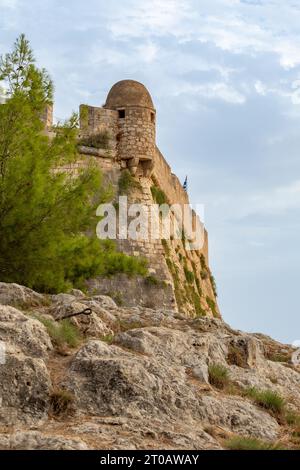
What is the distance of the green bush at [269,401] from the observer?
7.39m

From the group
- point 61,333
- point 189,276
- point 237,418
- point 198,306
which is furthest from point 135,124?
point 237,418

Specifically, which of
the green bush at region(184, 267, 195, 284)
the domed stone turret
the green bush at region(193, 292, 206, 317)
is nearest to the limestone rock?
the domed stone turret

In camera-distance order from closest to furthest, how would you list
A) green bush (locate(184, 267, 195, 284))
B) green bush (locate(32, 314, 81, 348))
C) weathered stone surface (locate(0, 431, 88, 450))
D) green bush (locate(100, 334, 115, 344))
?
1. weathered stone surface (locate(0, 431, 88, 450))
2. green bush (locate(32, 314, 81, 348))
3. green bush (locate(100, 334, 115, 344))
4. green bush (locate(184, 267, 195, 284))

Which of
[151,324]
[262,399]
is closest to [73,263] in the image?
[151,324]

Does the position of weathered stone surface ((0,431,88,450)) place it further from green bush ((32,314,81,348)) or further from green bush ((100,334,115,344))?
green bush ((100,334,115,344))

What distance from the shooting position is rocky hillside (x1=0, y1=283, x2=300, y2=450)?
573cm

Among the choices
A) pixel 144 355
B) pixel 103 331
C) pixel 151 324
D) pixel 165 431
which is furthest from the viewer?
pixel 151 324

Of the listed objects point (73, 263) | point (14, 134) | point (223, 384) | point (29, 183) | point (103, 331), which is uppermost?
point (14, 134)

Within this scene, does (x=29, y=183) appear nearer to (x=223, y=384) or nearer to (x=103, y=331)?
(x=103, y=331)

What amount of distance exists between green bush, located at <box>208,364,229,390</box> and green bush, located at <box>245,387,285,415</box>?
231mm

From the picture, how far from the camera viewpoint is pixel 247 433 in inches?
258

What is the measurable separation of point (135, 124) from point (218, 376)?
50.9 feet

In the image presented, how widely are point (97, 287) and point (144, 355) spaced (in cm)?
1383

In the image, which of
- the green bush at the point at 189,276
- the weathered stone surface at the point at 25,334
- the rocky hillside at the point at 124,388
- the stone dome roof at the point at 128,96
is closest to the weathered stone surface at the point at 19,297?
the rocky hillside at the point at 124,388
